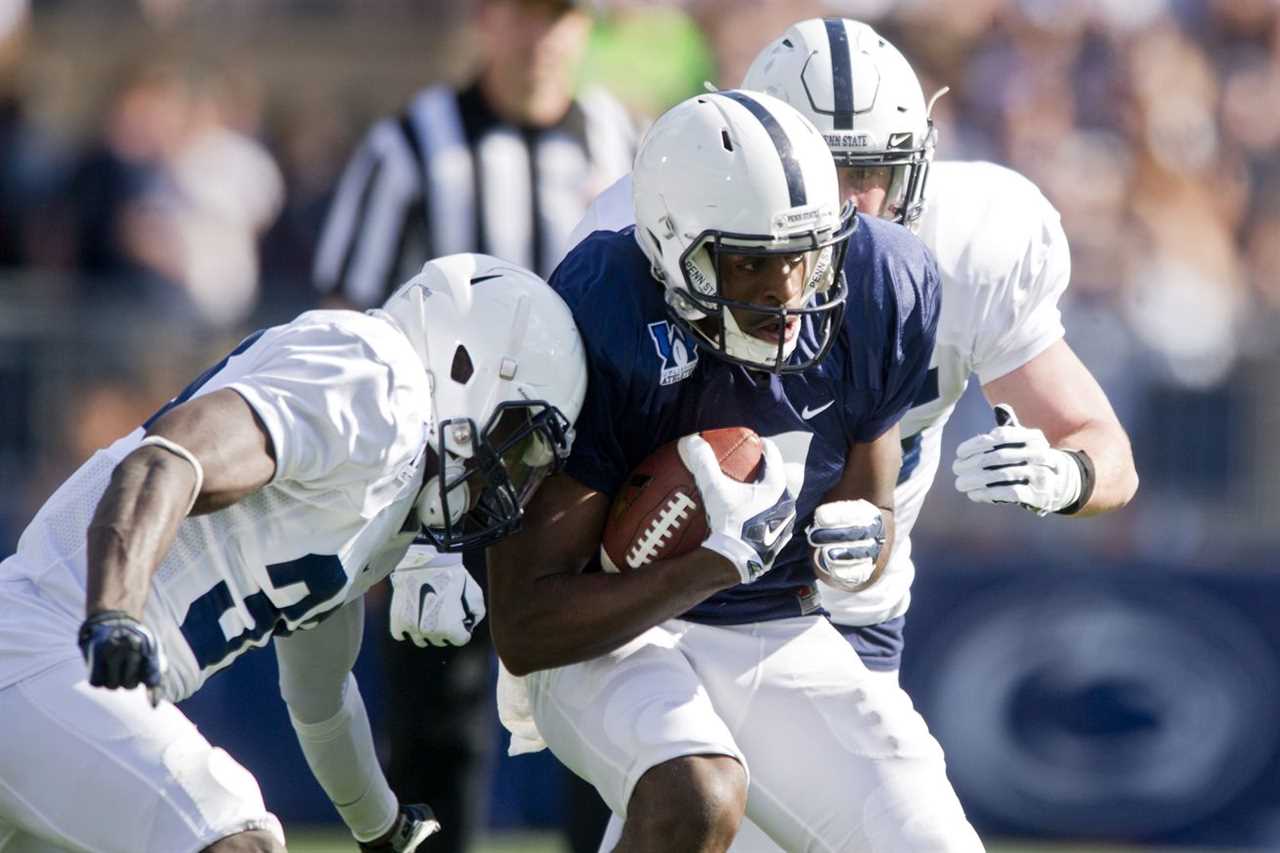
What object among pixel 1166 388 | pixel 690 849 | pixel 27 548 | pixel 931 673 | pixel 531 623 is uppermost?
pixel 27 548

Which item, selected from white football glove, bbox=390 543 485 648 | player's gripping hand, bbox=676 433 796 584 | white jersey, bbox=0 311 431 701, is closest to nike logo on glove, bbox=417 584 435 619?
white football glove, bbox=390 543 485 648

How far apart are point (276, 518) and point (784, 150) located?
42.8 inches

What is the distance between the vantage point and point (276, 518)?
336cm

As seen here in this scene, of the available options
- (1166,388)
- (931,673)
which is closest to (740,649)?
(931,673)

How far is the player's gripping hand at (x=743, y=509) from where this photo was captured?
3535 millimetres

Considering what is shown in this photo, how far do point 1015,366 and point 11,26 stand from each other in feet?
17.9

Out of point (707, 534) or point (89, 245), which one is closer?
point (707, 534)

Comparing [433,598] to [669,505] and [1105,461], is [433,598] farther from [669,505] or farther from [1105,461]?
[1105,461]

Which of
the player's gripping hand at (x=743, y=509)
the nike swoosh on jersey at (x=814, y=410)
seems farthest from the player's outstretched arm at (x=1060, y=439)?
the player's gripping hand at (x=743, y=509)

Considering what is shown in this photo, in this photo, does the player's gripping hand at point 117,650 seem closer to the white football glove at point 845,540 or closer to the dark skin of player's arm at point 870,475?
the white football glove at point 845,540

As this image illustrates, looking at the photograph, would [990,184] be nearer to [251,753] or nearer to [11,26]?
[251,753]

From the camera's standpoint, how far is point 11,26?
8359 mm

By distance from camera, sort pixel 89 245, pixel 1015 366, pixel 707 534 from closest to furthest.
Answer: pixel 707 534, pixel 1015 366, pixel 89 245

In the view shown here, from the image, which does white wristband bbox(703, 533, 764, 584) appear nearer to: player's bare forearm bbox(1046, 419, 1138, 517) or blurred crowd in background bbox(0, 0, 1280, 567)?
player's bare forearm bbox(1046, 419, 1138, 517)
